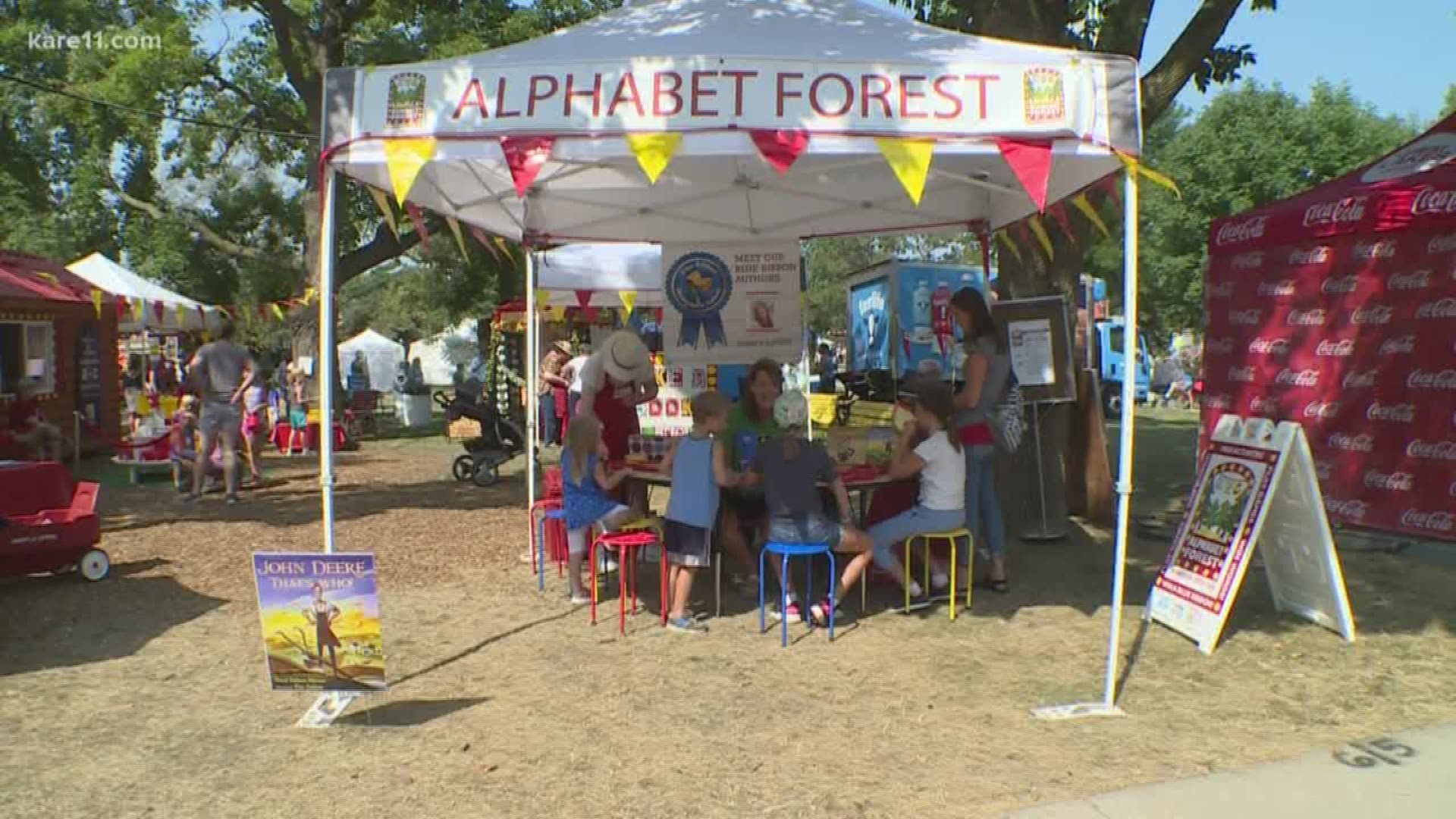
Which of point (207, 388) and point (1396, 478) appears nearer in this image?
point (1396, 478)

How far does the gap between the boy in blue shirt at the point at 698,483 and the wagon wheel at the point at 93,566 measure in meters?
4.27

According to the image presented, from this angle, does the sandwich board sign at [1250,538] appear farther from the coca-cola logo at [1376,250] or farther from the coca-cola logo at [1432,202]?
the coca-cola logo at [1376,250]

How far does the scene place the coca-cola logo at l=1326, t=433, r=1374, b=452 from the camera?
752 centimetres

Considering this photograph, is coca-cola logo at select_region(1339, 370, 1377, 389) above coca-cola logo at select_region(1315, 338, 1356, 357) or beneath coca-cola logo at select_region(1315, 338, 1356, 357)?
beneath

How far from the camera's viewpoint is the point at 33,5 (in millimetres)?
25844

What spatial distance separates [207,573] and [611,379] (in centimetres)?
334

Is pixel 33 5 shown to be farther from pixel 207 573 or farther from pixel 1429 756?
pixel 1429 756

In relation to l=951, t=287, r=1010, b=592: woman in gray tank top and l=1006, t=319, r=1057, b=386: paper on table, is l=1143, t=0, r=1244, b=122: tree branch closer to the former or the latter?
l=1006, t=319, r=1057, b=386: paper on table

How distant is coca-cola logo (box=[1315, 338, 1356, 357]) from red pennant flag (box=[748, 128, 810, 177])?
5.27 metres

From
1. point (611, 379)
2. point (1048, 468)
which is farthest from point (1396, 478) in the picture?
point (611, 379)

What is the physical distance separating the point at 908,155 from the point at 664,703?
272 centimetres

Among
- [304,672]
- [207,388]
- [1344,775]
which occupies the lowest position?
[1344,775]

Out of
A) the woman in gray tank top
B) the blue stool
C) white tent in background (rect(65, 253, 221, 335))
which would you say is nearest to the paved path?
the blue stool

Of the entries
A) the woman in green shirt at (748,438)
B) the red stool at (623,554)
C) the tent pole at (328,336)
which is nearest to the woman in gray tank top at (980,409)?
the woman in green shirt at (748,438)
